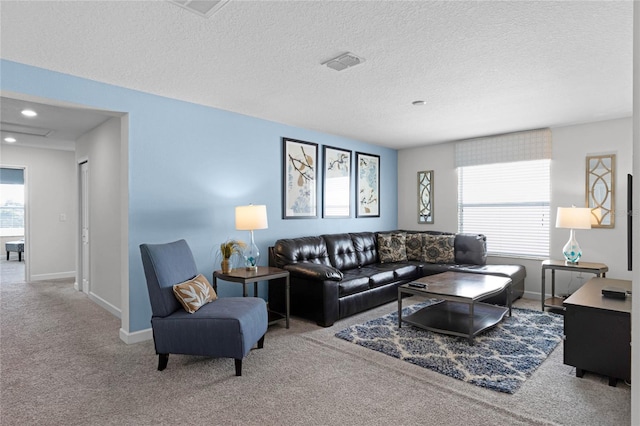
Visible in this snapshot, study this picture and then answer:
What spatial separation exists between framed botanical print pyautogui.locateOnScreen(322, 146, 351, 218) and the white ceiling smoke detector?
8.35ft

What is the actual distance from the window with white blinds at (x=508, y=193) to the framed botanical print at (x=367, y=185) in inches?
54.8

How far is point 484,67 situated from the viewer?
9.71 ft

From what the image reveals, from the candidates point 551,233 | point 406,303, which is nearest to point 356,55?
point 406,303

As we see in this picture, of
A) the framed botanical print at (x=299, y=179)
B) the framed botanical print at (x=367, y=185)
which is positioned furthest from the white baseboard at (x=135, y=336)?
the framed botanical print at (x=367, y=185)

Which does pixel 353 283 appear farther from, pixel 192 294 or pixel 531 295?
pixel 531 295

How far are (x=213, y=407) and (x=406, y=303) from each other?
3.17m

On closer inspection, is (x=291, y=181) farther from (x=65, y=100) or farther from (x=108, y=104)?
(x=65, y=100)

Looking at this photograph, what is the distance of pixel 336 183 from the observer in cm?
570

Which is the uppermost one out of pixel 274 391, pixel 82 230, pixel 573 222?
pixel 573 222

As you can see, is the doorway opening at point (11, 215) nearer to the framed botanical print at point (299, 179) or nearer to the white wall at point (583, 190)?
the framed botanical print at point (299, 179)

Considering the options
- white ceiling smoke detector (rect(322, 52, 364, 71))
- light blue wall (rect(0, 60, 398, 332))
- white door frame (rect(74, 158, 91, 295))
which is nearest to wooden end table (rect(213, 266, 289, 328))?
light blue wall (rect(0, 60, 398, 332))

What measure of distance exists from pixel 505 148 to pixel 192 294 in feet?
16.1

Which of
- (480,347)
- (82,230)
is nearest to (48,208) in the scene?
(82,230)

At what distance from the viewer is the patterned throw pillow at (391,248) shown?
564 cm
